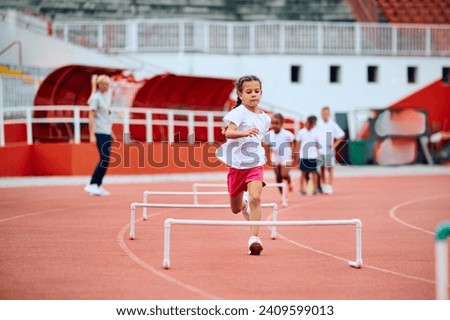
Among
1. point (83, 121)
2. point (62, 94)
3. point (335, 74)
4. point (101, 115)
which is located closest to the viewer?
point (101, 115)

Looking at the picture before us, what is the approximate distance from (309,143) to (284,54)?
937 inches

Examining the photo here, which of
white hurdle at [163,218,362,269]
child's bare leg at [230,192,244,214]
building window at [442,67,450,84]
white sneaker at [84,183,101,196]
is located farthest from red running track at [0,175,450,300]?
building window at [442,67,450,84]

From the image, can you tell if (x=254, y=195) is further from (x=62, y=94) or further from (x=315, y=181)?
(x=62, y=94)

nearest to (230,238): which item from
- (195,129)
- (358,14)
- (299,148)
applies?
(299,148)

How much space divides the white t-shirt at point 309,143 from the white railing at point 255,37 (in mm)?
22957

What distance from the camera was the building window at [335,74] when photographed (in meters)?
47.2

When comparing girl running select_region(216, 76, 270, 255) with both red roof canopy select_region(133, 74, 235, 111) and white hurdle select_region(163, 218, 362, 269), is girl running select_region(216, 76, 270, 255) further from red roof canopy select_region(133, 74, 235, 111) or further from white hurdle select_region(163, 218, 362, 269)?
red roof canopy select_region(133, 74, 235, 111)

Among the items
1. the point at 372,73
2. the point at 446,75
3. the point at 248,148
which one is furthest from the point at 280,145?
the point at 446,75

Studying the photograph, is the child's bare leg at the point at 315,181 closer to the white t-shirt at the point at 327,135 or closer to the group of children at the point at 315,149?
the group of children at the point at 315,149

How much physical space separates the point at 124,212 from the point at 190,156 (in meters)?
15.7

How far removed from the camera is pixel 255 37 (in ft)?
152

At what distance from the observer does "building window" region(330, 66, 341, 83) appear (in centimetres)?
4722

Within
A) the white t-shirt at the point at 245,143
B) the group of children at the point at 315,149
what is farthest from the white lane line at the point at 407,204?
the white t-shirt at the point at 245,143
